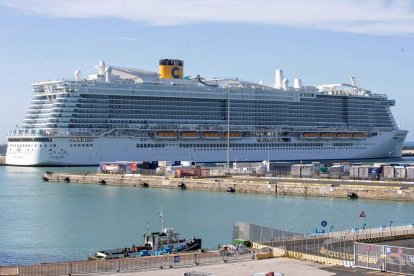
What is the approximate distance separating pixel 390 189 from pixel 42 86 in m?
65.0

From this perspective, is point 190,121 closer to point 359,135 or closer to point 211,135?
point 211,135

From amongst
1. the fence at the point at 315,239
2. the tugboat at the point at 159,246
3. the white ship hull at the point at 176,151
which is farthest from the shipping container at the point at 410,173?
the white ship hull at the point at 176,151

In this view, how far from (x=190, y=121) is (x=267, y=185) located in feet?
164

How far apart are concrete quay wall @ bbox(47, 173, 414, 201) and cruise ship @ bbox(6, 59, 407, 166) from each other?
16.8 metres

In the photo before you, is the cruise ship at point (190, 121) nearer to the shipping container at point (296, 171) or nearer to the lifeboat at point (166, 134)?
the lifeboat at point (166, 134)

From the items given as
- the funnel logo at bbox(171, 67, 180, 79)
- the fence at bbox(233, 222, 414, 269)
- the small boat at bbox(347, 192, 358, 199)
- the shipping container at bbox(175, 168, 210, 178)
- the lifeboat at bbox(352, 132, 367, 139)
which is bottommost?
the fence at bbox(233, 222, 414, 269)

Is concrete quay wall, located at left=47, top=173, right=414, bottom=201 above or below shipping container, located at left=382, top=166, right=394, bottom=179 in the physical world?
below

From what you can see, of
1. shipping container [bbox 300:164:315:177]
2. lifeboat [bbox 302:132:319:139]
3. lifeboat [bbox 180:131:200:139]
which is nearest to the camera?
shipping container [bbox 300:164:315:177]

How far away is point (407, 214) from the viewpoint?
2052 inches

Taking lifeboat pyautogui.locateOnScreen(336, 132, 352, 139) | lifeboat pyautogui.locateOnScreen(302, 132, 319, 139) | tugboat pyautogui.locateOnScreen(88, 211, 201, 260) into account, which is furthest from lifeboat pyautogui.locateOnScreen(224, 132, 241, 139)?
tugboat pyautogui.locateOnScreen(88, 211, 201, 260)

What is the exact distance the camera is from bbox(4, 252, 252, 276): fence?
26.7 m

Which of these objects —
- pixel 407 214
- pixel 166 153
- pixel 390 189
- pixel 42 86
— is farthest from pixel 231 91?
pixel 407 214

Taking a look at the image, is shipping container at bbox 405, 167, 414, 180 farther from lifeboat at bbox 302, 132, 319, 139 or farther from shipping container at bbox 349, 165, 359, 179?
lifeboat at bbox 302, 132, 319, 139

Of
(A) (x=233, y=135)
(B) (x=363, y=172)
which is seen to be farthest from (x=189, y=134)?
(B) (x=363, y=172)
